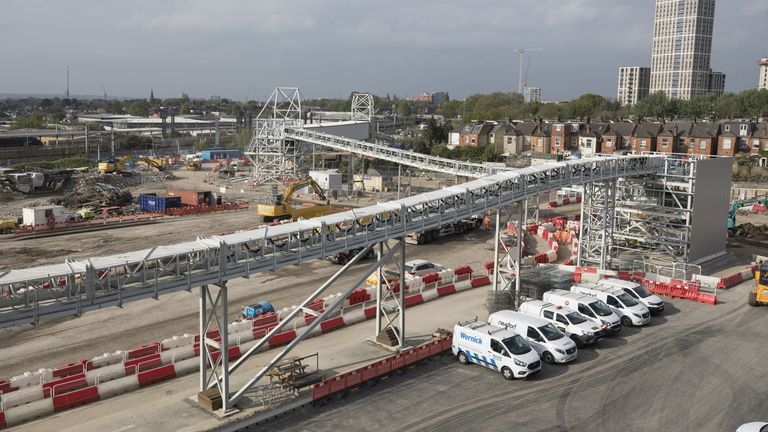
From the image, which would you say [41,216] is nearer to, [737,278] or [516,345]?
[516,345]

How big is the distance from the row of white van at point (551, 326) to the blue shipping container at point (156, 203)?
1491 inches

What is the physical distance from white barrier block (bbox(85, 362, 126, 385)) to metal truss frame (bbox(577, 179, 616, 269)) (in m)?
23.7

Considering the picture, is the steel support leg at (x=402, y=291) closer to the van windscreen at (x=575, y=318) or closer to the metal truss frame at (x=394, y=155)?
the van windscreen at (x=575, y=318)

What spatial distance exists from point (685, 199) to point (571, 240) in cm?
800

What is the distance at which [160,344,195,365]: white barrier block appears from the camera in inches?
832

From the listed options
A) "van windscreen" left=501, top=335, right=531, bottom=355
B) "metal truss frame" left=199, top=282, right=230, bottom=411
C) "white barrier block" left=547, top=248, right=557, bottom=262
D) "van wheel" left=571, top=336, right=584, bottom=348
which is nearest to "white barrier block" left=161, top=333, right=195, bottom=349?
"metal truss frame" left=199, top=282, right=230, bottom=411

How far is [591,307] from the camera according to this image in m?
25.2

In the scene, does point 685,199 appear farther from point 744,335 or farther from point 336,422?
point 336,422

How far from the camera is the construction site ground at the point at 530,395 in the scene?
17.7 metres

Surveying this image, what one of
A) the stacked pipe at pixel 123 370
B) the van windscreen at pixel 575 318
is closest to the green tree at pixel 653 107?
the van windscreen at pixel 575 318

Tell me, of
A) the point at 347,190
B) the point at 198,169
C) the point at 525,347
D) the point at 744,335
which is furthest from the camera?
the point at 198,169

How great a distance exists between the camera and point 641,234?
37.4m

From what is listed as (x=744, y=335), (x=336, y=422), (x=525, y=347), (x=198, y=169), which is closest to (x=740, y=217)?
(x=744, y=335)

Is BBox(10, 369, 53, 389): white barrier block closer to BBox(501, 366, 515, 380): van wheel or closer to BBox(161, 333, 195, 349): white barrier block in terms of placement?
BBox(161, 333, 195, 349): white barrier block
